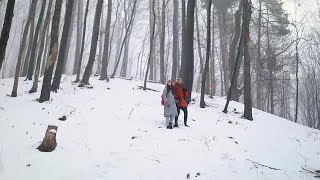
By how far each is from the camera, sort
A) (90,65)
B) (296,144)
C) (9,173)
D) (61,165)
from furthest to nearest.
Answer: (90,65) < (296,144) < (61,165) < (9,173)

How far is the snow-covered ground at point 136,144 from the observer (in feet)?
22.2

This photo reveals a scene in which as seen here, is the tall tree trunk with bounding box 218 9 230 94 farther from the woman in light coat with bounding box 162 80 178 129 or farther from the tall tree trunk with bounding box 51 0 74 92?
the woman in light coat with bounding box 162 80 178 129

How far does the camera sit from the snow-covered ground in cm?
677

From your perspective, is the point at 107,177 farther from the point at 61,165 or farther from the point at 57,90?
the point at 57,90

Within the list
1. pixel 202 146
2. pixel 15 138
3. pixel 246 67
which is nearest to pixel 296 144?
pixel 202 146

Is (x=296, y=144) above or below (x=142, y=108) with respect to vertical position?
below

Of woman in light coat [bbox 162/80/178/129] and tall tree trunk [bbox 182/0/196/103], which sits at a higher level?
tall tree trunk [bbox 182/0/196/103]

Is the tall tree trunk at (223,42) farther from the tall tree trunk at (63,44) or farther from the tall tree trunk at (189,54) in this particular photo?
the tall tree trunk at (63,44)

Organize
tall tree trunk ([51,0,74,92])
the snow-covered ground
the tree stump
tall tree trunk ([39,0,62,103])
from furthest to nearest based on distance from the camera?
tall tree trunk ([51,0,74,92]) → tall tree trunk ([39,0,62,103]) → the tree stump → the snow-covered ground

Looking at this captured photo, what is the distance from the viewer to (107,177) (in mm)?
6402

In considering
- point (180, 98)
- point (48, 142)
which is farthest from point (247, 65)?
point (48, 142)

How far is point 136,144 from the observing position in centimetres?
863

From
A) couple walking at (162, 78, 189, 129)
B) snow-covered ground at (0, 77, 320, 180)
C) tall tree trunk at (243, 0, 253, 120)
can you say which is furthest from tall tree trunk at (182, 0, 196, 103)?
couple walking at (162, 78, 189, 129)

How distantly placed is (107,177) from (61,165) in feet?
3.67
